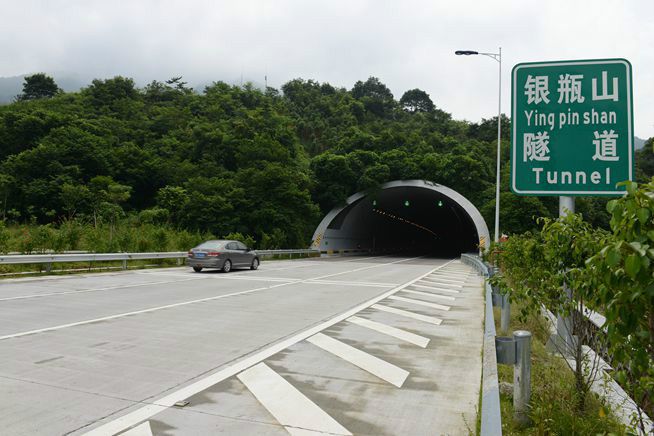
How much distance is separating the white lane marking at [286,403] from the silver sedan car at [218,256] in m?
15.0

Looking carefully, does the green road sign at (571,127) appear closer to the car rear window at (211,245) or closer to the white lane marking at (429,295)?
the white lane marking at (429,295)

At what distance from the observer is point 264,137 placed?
47062 millimetres

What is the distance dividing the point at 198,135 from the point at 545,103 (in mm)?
52322

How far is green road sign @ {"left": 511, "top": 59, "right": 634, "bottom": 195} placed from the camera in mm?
5473

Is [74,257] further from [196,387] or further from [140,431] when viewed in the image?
[140,431]

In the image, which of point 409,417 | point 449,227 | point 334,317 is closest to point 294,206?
point 334,317

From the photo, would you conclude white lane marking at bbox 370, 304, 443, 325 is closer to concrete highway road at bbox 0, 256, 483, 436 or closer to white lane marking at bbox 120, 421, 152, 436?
concrete highway road at bbox 0, 256, 483, 436

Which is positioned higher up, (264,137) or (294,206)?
(264,137)

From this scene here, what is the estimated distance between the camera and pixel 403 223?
7531cm

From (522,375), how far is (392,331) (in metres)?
4.68

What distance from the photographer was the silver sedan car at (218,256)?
20.6m

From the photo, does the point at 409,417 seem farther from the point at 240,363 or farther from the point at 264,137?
the point at 264,137

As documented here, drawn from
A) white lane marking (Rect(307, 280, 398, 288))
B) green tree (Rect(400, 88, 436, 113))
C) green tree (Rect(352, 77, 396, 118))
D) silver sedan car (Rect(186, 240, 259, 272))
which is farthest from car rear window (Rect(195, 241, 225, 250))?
green tree (Rect(400, 88, 436, 113))

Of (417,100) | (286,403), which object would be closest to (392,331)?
(286,403)
